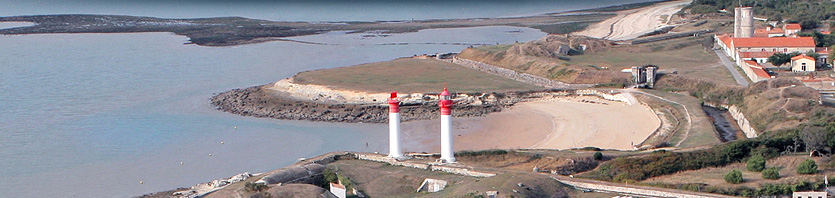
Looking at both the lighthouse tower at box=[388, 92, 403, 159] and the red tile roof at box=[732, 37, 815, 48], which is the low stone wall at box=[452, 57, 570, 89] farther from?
the lighthouse tower at box=[388, 92, 403, 159]

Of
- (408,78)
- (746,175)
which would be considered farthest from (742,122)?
(408,78)

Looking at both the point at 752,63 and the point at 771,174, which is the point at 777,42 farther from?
the point at 771,174

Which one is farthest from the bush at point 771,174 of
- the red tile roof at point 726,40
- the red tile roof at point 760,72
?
the red tile roof at point 726,40

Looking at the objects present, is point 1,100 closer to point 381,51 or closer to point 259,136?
point 259,136

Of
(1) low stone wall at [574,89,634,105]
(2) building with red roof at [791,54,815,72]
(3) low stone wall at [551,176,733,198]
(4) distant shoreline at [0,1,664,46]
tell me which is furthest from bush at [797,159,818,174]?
(4) distant shoreline at [0,1,664,46]

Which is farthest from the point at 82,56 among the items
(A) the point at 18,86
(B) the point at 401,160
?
(B) the point at 401,160

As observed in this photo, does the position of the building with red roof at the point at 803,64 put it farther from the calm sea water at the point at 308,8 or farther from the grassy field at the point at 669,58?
the calm sea water at the point at 308,8
